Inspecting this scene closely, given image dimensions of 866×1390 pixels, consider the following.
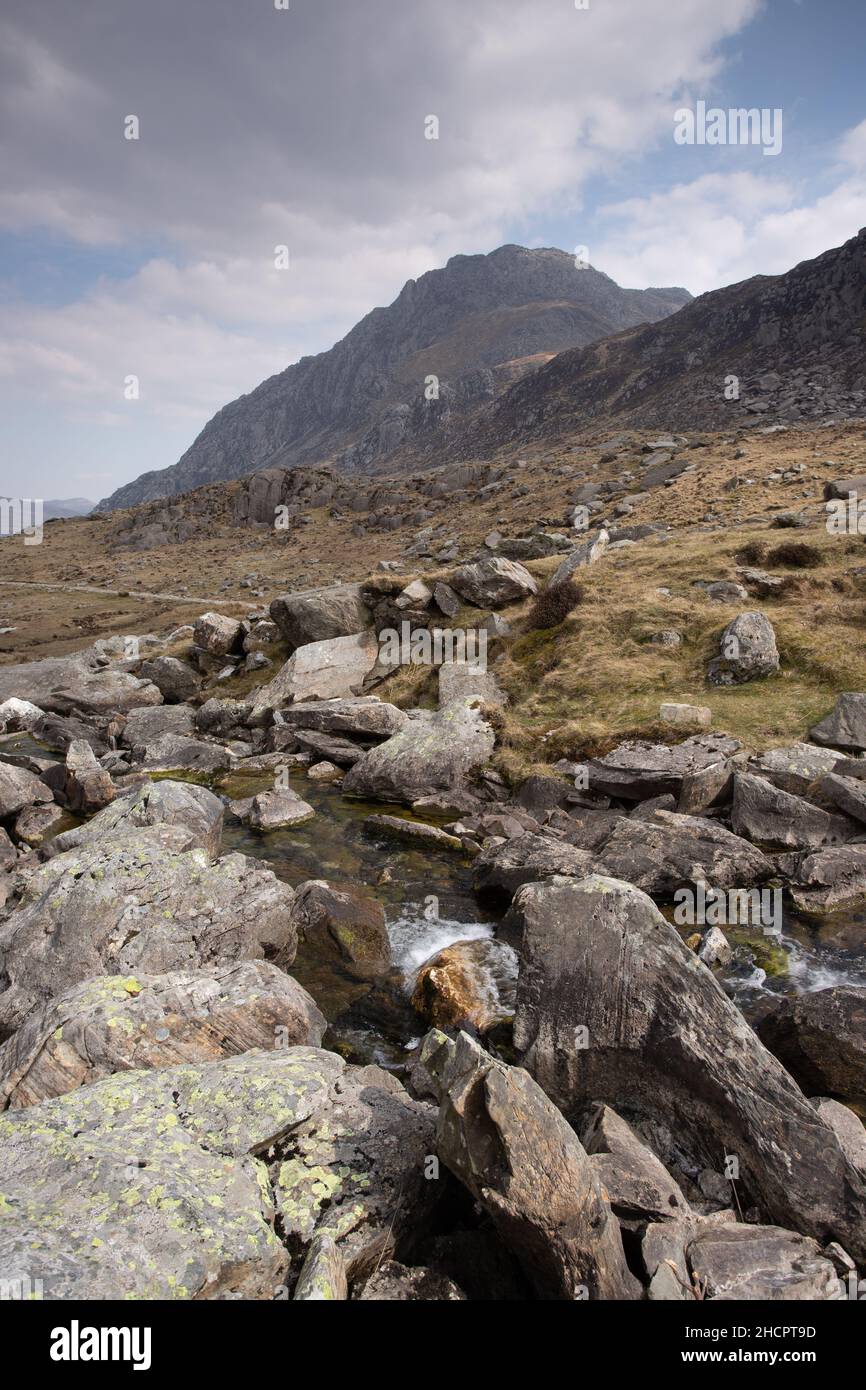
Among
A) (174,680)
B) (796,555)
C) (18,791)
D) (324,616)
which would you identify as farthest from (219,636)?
(796,555)

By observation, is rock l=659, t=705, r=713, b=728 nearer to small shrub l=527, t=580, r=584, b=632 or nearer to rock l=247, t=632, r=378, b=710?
small shrub l=527, t=580, r=584, b=632

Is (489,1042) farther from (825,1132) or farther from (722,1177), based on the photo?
(825,1132)

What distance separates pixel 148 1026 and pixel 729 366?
166561 millimetres

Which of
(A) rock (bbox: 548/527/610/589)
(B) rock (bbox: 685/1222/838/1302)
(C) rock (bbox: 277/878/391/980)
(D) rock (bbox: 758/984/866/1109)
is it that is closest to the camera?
(B) rock (bbox: 685/1222/838/1302)

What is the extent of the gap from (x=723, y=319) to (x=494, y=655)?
165179 mm

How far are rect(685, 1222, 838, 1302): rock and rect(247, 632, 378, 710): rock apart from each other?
29400mm

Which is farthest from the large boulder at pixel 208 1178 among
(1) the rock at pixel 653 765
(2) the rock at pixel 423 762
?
(2) the rock at pixel 423 762

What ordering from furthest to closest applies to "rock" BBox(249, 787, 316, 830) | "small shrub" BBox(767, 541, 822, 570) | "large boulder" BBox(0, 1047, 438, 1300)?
"small shrub" BBox(767, 541, 822, 570) → "rock" BBox(249, 787, 316, 830) → "large boulder" BBox(0, 1047, 438, 1300)

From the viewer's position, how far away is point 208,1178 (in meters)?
7.07

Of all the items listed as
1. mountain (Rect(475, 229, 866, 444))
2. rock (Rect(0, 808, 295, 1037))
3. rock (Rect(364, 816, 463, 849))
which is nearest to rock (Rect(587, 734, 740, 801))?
rock (Rect(364, 816, 463, 849))

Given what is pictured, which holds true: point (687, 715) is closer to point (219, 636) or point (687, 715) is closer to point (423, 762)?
point (423, 762)

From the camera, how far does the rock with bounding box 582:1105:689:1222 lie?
24.0 feet
